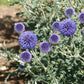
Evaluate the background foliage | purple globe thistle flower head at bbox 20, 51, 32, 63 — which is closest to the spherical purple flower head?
the background foliage

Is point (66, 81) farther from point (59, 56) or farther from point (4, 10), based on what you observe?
point (4, 10)

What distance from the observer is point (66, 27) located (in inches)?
73.0

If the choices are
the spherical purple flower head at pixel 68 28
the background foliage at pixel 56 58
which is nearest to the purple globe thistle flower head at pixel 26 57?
the background foliage at pixel 56 58

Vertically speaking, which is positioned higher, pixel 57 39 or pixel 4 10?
pixel 57 39

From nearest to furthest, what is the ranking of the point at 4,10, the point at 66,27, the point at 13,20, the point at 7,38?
1. the point at 66,27
2. the point at 7,38
3. the point at 13,20
4. the point at 4,10

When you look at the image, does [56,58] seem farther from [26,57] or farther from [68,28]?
[68,28]

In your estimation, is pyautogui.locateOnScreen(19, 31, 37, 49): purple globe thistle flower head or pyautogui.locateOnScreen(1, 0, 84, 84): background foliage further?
pyautogui.locateOnScreen(1, 0, 84, 84): background foliage

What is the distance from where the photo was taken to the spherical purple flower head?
70.7 inches

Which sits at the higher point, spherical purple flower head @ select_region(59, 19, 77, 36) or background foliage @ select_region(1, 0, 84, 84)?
spherical purple flower head @ select_region(59, 19, 77, 36)

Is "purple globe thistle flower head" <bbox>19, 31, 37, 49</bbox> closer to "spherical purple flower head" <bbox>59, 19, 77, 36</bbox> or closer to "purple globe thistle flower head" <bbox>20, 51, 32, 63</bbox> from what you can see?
"purple globe thistle flower head" <bbox>20, 51, 32, 63</bbox>

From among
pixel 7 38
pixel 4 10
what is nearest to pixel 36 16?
pixel 7 38

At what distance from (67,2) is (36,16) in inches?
17.9

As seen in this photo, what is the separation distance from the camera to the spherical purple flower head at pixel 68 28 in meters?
1.80

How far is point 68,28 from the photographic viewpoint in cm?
184
